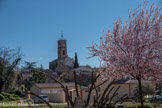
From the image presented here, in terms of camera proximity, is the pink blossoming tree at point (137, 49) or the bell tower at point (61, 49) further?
the bell tower at point (61, 49)

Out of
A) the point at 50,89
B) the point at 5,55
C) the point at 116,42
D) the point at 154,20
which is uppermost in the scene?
the point at 5,55

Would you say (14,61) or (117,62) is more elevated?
(14,61)

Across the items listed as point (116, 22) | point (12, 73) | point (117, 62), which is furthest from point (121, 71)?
point (12, 73)

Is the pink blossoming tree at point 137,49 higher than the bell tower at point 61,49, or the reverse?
the bell tower at point 61,49

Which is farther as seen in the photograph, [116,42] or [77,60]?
[77,60]

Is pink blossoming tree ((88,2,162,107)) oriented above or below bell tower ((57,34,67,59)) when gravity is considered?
below

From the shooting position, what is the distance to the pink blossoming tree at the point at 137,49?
805cm

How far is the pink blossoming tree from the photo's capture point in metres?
8.05

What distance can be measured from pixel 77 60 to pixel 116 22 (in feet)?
308

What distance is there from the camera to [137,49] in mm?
8102

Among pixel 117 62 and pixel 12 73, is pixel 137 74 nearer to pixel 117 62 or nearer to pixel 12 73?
pixel 117 62

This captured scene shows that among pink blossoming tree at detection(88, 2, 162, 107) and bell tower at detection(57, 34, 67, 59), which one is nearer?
pink blossoming tree at detection(88, 2, 162, 107)

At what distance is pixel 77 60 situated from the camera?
103 metres

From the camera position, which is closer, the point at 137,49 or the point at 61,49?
the point at 137,49
